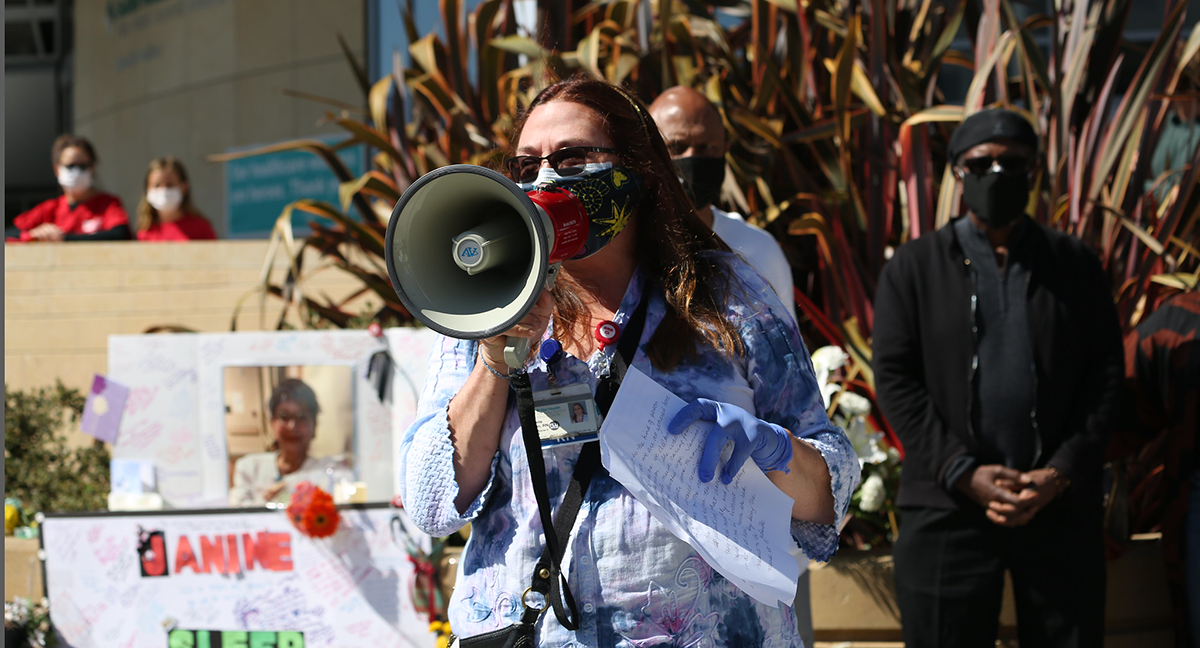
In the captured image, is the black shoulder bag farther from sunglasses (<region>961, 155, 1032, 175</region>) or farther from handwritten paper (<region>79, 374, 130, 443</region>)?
handwritten paper (<region>79, 374, 130, 443</region>)

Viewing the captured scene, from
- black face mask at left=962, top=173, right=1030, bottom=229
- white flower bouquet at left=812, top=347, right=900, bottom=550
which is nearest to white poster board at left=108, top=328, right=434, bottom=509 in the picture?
white flower bouquet at left=812, top=347, right=900, bottom=550

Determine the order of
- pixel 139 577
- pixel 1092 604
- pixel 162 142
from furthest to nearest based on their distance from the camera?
pixel 162 142 → pixel 139 577 → pixel 1092 604

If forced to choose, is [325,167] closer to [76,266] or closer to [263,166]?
[263,166]

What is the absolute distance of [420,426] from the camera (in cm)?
148

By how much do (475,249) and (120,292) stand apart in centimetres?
505

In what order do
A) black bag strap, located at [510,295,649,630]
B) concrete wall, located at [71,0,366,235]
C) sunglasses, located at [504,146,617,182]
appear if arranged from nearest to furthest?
black bag strap, located at [510,295,649,630], sunglasses, located at [504,146,617,182], concrete wall, located at [71,0,366,235]

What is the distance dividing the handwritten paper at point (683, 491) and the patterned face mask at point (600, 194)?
0.78 ft

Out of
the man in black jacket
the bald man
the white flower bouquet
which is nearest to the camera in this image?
the man in black jacket

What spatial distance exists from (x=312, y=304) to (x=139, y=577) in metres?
1.68

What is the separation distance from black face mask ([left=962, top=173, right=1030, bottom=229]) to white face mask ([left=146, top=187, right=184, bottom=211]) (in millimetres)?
5075

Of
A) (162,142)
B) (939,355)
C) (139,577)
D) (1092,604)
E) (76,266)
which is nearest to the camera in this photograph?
(1092,604)

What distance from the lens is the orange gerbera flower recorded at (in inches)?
128

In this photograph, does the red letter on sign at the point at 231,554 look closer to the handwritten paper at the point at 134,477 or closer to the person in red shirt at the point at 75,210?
the handwritten paper at the point at 134,477

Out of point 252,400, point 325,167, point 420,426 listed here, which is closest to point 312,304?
point 252,400
